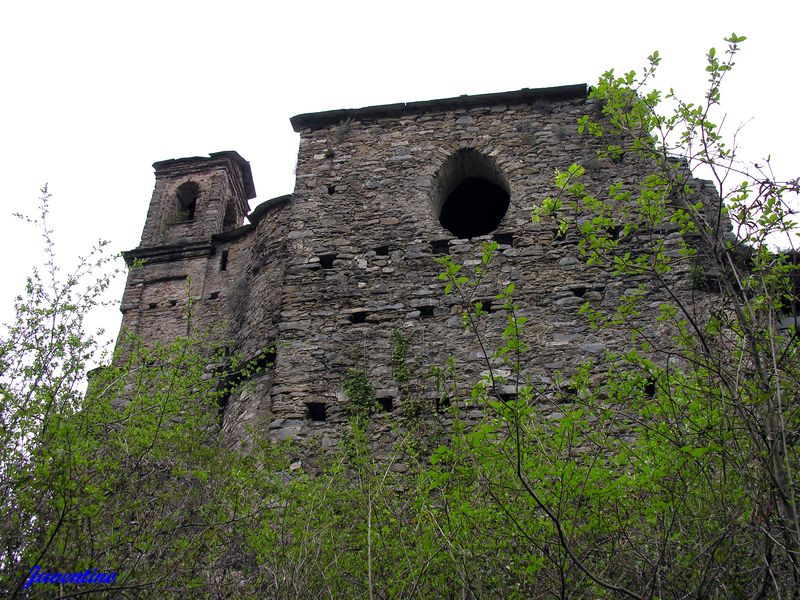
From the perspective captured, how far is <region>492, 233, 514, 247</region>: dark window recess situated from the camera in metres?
8.27

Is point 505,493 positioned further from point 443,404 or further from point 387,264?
point 387,264

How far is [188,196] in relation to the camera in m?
13.6

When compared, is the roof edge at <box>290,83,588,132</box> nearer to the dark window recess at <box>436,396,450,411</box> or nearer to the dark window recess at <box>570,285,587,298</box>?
the dark window recess at <box>570,285,587,298</box>

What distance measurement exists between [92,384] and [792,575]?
14.5 ft

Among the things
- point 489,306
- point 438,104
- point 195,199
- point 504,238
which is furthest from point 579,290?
point 195,199

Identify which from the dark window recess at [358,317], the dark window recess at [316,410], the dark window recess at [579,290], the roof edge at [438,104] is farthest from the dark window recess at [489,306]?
the roof edge at [438,104]

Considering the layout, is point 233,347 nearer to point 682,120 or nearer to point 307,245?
point 307,245

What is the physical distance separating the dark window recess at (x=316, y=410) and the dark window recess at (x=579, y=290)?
2752 millimetres

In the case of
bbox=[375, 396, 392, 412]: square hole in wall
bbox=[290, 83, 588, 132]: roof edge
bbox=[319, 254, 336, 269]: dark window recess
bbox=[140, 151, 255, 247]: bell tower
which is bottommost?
bbox=[375, 396, 392, 412]: square hole in wall

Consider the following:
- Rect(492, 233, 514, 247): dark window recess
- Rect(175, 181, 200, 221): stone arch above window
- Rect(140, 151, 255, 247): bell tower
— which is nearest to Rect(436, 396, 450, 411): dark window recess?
Rect(492, 233, 514, 247): dark window recess

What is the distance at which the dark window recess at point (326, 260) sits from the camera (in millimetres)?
8398

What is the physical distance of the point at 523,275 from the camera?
791 cm

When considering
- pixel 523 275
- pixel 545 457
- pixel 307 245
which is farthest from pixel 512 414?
pixel 307 245

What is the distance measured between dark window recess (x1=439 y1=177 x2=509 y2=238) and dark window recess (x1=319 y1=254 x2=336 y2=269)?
202 centimetres
